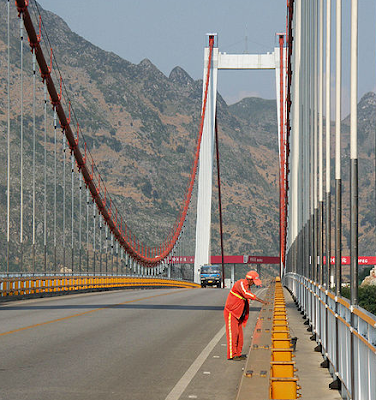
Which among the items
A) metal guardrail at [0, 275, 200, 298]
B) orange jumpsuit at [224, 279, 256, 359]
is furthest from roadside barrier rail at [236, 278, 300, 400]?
metal guardrail at [0, 275, 200, 298]

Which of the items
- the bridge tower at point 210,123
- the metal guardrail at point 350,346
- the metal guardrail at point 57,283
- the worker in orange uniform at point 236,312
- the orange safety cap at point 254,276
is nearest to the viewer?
the metal guardrail at point 350,346

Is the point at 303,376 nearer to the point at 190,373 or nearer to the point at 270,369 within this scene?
the point at 190,373

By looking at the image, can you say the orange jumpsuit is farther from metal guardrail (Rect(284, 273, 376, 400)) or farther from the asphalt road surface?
metal guardrail (Rect(284, 273, 376, 400))

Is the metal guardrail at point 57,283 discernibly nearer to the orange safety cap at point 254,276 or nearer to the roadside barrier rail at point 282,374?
the orange safety cap at point 254,276

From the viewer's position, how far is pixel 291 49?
42281 mm

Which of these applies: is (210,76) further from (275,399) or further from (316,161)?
(275,399)

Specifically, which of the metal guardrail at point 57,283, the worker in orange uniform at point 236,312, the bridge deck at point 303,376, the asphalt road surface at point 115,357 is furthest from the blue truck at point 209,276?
the worker in orange uniform at point 236,312

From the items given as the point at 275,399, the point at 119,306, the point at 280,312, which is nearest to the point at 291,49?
the point at 119,306

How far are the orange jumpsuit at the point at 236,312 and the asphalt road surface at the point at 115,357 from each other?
37 centimetres

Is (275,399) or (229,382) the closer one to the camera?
(275,399)

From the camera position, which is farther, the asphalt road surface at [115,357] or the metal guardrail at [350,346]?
the asphalt road surface at [115,357]

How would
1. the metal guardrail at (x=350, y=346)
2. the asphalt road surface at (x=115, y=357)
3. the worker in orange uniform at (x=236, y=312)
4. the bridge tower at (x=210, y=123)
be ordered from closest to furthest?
the metal guardrail at (x=350, y=346)
the asphalt road surface at (x=115, y=357)
the worker in orange uniform at (x=236, y=312)
the bridge tower at (x=210, y=123)

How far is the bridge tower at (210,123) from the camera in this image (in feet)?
257

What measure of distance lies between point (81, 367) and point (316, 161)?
7.94 m
